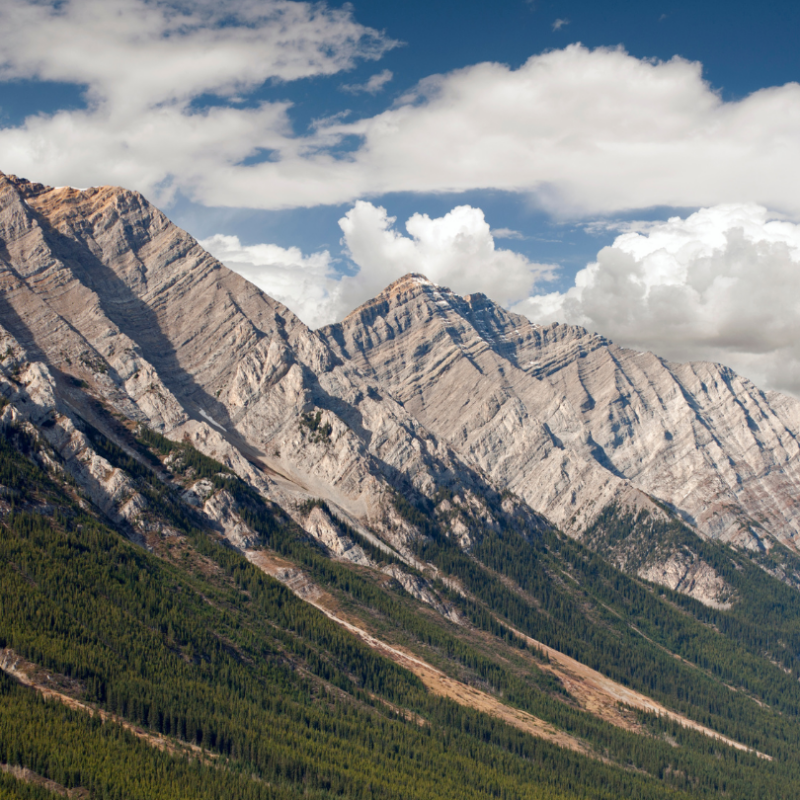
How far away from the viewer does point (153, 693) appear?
18000 cm

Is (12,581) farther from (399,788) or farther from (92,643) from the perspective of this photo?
(399,788)

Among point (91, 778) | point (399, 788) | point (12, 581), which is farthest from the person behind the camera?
point (12, 581)

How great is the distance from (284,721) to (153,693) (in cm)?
3175

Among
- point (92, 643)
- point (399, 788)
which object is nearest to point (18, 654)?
point (92, 643)

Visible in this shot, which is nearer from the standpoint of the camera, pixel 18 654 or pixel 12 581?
pixel 18 654

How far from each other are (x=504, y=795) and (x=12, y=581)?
11601cm

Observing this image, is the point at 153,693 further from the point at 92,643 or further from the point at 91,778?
the point at 91,778

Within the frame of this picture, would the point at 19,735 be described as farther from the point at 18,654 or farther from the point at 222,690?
the point at 222,690

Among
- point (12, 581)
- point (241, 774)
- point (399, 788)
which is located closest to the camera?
point (241, 774)

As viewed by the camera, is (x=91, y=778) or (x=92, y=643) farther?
(x=92, y=643)

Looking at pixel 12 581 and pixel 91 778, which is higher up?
pixel 12 581

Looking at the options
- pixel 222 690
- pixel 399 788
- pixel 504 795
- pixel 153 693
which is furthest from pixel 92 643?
pixel 504 795

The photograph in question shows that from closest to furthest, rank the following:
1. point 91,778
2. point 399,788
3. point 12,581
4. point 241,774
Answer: point 91,778
point 241,774
point 399,788
point 12,581

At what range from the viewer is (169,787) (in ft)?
489
